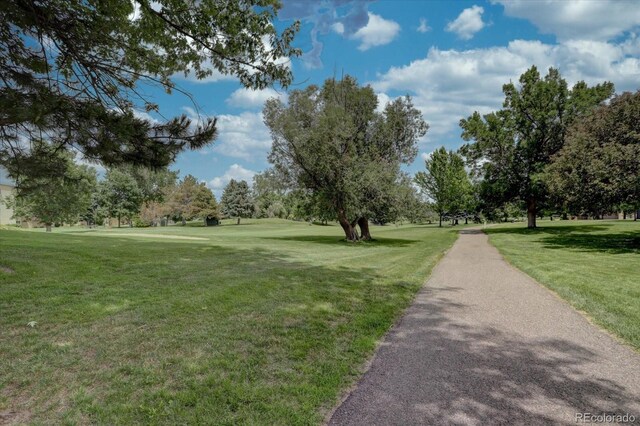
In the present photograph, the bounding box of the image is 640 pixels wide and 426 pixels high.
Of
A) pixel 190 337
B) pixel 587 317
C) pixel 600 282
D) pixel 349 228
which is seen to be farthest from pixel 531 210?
pixel 190 337

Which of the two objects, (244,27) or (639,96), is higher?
(639,96)

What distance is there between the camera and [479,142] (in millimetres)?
33125

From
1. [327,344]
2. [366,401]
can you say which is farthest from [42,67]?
[366,401]

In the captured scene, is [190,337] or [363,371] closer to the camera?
[363,371]

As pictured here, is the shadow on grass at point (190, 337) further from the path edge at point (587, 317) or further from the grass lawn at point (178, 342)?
the path edge at point (587, 317)

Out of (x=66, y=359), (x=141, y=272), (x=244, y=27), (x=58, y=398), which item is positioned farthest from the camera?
(x=141, y=272)

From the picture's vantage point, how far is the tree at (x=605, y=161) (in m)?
15.5

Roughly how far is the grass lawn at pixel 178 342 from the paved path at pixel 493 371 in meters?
0.39

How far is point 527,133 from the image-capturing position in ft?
104

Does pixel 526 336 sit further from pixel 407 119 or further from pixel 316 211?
pixel 407 119

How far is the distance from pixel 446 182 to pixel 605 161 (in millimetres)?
31977

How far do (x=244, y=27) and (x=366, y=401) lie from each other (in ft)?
17.4

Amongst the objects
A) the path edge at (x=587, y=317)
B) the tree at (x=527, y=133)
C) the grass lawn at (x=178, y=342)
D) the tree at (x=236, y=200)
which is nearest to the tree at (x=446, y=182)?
the tree at (x=527, y=133)

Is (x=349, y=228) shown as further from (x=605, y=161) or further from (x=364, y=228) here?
(x=605, y=161)
